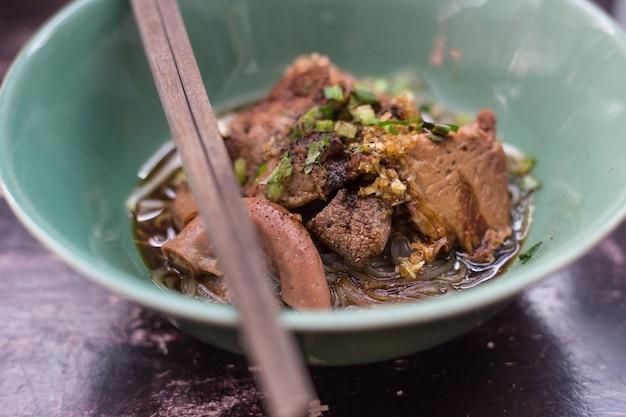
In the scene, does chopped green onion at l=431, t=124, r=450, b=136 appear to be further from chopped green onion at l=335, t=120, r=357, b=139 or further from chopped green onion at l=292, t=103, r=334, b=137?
chopped green onion at l=292, t=103, r=334, b=137

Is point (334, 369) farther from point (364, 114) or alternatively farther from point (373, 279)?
point (364, 114)

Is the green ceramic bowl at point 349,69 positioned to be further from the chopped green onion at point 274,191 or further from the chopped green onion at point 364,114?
the chopped green onion at point 364,114

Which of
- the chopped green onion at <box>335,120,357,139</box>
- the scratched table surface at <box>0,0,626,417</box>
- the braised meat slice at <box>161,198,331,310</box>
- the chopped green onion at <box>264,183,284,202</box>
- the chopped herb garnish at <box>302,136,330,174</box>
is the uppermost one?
the chopped green onion at <box>335,120,357,139</box>

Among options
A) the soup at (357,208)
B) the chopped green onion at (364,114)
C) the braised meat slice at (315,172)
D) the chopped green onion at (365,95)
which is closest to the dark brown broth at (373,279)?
the soup at (357,208)

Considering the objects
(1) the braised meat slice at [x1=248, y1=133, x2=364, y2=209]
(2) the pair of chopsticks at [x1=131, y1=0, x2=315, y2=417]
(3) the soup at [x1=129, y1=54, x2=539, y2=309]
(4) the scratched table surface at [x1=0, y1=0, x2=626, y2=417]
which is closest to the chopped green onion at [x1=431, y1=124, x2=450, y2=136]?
(3) the soup at [x1=129, y1=54, x2=539, y2=309]

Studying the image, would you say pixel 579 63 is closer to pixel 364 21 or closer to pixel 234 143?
pixel 364 21

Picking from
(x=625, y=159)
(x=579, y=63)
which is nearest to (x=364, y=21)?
(x=579, y=63)
